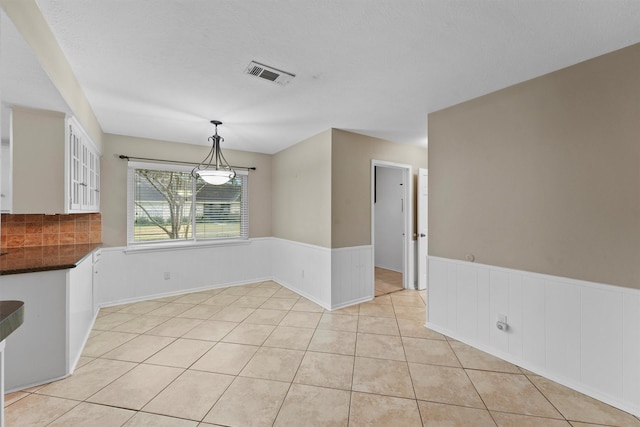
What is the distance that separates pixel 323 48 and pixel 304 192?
2.45m

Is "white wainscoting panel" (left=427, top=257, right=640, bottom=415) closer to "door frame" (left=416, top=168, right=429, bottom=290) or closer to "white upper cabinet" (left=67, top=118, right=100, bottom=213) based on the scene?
"door frame" (left=416, top=168, right=429, bottom=290)

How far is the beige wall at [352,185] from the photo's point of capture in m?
3.62

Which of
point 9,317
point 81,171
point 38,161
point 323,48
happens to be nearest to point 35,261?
point 38,161

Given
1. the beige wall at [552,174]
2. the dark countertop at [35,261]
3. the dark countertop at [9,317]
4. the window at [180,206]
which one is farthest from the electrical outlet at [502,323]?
the window at [180,206]

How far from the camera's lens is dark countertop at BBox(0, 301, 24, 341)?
820mm

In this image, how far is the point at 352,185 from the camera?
377 cm

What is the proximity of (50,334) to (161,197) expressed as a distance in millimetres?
2489

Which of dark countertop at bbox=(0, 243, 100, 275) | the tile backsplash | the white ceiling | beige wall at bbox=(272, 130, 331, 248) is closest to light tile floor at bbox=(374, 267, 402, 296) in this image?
beige wall at bbox=(272, 130, 331, 248)

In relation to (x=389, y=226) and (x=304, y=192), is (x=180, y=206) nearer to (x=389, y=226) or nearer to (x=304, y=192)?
(x=304, y=192)

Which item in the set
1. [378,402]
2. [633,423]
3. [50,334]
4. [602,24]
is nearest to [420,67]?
[602,24]

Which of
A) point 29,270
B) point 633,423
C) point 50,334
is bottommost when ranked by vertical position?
point 633,423

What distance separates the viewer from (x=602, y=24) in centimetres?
162

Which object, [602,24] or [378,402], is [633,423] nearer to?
[378,402]

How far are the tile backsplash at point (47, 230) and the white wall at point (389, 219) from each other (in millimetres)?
5051
